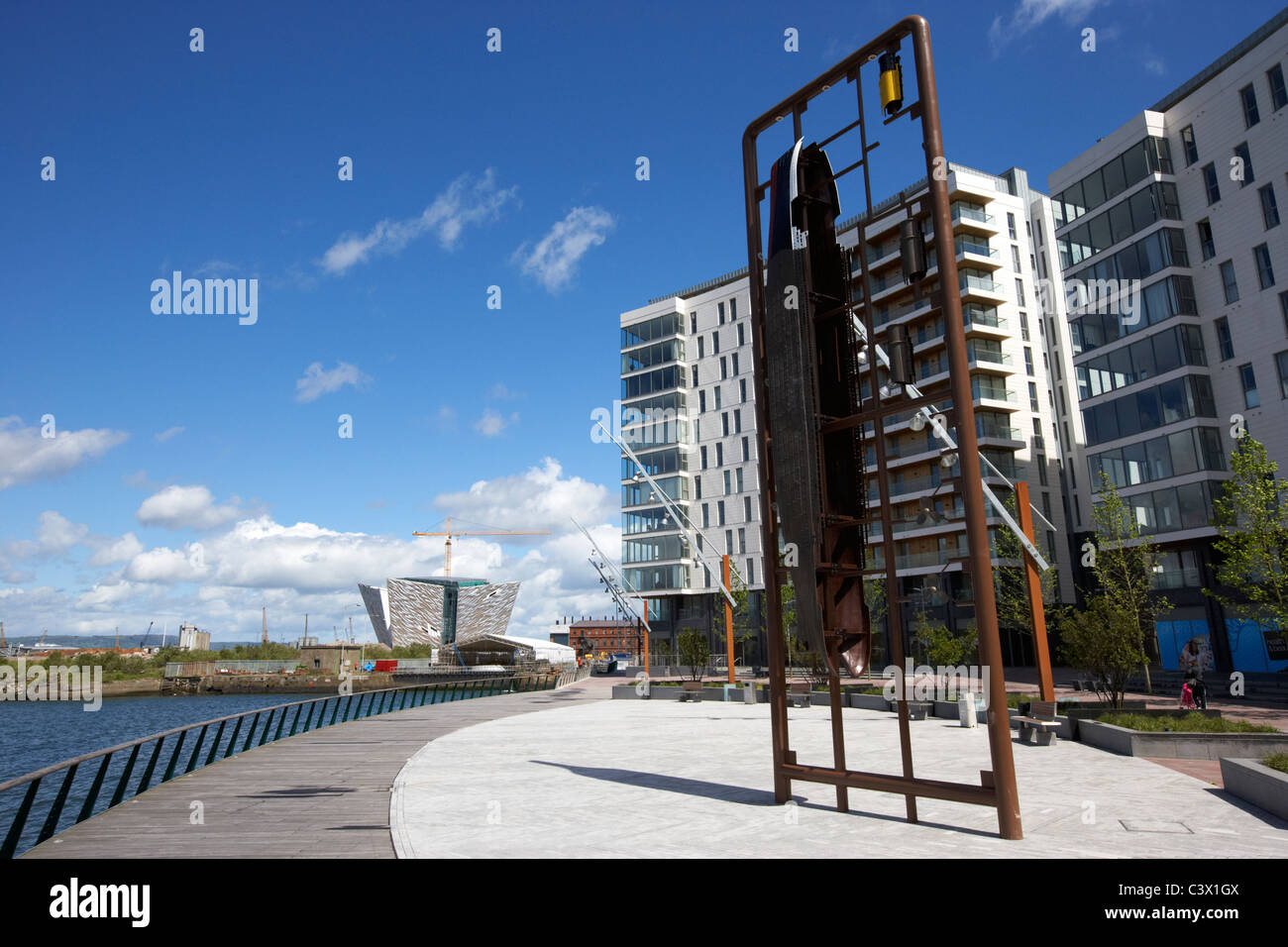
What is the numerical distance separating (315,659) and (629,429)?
7865 centimetres

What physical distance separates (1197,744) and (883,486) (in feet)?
33.1

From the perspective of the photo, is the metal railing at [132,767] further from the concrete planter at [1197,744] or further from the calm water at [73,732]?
the concrete planter at [1197,744]

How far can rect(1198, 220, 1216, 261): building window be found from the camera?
142ft

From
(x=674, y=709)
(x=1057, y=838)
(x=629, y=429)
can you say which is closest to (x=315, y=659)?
(x=629, y=429)

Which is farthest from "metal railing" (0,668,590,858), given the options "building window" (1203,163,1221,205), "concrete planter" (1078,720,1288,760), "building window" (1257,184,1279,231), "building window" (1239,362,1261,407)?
"building window" (1203,163,1221,205)

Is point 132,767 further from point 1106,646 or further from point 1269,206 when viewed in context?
point 1269,206

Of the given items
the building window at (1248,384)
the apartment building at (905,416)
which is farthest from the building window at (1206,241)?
the apartment building at (905,416)

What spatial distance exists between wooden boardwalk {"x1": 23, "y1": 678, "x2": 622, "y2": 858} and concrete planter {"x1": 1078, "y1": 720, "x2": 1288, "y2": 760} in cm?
1340

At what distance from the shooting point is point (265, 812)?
10.6 meters

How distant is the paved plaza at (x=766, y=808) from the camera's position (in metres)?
8.03

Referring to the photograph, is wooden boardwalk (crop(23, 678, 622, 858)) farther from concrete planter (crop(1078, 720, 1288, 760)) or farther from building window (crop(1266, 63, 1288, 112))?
building window (crop(1266, 63, 1288, 112))

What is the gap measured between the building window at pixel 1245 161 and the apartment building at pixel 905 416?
50.1 ft
